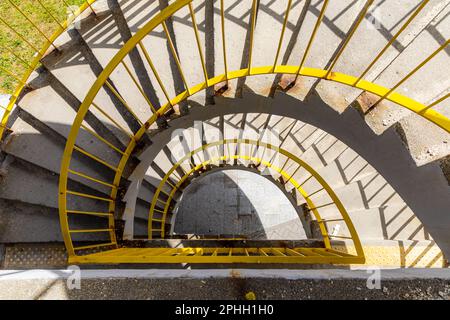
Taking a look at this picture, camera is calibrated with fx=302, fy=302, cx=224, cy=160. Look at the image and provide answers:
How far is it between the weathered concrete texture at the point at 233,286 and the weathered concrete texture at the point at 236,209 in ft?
17.9

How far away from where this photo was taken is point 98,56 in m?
4.02

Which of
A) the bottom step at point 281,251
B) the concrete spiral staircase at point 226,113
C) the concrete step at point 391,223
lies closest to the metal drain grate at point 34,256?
the bottom step at point 281,251

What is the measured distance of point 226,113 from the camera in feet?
14.3

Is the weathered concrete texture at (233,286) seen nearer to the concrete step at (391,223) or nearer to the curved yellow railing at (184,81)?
the curved yellow railing at (184,81)

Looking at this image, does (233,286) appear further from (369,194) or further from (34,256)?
(369,194)

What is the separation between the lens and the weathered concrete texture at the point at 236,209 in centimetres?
802

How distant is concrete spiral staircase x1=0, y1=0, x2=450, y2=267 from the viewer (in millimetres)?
2979

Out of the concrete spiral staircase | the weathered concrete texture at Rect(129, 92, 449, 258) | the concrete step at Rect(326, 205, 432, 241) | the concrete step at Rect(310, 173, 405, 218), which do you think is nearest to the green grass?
the concrete spiral staircase

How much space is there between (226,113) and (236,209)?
4287 millimetres

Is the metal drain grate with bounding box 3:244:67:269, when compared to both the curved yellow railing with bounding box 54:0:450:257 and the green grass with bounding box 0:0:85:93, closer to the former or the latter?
the curved yellow railing with bounding box 54:0:450:257

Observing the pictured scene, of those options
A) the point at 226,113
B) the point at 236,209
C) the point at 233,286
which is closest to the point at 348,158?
the point at 226,113

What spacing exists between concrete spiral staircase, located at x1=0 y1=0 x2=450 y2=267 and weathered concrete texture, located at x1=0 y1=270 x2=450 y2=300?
3.37 feet
